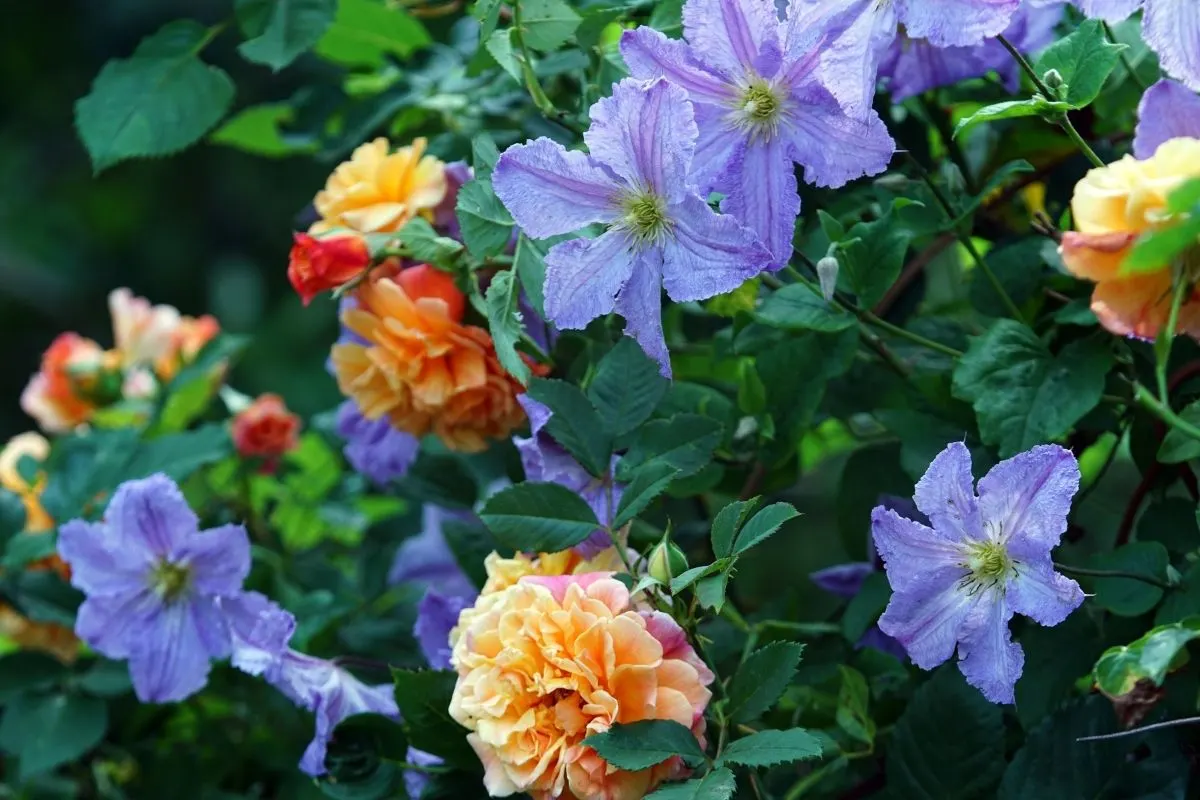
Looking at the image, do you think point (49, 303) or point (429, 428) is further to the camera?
point (49, 303)

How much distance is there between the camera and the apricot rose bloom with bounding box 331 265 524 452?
0.59 meters

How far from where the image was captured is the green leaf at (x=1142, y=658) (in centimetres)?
42

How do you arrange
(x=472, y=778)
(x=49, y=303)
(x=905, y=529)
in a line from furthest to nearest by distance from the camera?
(x=49, y=303), (x=472, y=778), (x=905, y=529)

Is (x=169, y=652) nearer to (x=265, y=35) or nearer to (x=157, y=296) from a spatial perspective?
(x=265, y=35)

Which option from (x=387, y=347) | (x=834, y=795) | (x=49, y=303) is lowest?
(x=49, y=303)

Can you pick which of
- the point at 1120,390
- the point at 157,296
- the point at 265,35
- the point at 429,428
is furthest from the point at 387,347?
the point at 157,296

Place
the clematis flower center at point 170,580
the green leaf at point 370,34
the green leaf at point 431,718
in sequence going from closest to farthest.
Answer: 1. the green leaf at point 431,718
2. the clematis flower center at point 170,580
3. the green leaf at point 370,34

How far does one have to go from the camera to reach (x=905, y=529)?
456mm

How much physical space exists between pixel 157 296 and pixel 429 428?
9.03 feet

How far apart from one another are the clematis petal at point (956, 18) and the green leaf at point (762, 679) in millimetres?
200

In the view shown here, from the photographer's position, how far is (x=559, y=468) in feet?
1.81

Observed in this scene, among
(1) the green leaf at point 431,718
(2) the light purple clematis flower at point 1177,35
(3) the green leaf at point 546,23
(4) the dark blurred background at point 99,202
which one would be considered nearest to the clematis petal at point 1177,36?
(2) the light purple clematis flower at point 1177,35

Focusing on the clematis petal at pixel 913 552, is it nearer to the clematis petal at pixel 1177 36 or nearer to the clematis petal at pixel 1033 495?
the clematis petal at pixel 1033 495

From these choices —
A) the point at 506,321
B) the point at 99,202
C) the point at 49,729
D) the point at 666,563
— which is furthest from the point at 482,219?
the point at 99,202
